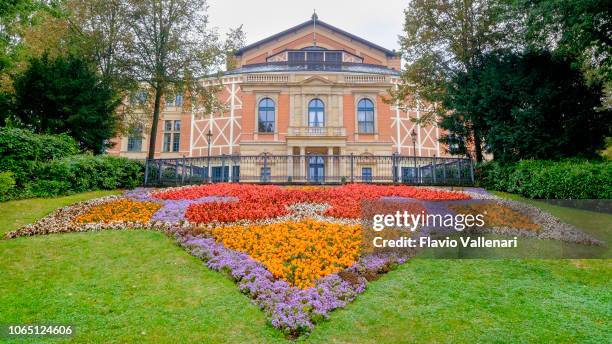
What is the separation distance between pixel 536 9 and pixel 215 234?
45.1 ft

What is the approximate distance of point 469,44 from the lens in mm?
18891

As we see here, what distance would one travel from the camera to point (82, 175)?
552 inches

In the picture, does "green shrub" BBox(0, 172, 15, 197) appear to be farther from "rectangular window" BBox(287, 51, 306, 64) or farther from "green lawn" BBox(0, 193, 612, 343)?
"rectangular window" BBox(287, 51, 306, 64)

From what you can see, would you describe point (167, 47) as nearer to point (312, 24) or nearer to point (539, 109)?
point (539, 109)

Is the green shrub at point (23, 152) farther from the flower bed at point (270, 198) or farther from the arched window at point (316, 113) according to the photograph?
the arched window at point (316, 113)

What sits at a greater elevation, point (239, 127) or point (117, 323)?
point (239, 127)

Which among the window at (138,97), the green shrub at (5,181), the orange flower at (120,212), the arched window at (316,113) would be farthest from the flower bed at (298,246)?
the arched window at (316,113)

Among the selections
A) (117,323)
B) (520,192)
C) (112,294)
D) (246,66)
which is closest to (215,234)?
(112,294)

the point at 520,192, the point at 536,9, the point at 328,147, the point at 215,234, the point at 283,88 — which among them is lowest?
the point at 215,234

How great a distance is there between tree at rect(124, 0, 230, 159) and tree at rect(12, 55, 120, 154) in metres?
3.71

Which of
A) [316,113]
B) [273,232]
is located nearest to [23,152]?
[273,232]

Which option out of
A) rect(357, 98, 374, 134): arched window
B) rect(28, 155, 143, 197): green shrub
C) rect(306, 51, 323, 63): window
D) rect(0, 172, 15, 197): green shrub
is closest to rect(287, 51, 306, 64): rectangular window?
rect(306, 51, 323, 63): window

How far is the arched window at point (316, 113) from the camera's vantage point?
3341cm

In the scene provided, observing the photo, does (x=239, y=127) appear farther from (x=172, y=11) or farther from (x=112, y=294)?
(x=112, y=294)
